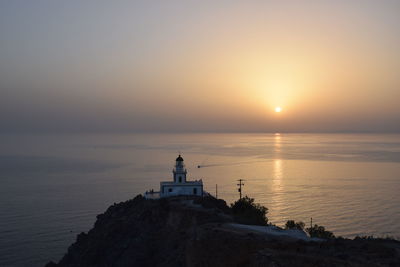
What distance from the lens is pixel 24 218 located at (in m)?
67.1

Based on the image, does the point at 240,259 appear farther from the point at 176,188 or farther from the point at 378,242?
the point at 176,188

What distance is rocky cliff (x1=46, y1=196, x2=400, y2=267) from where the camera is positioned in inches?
886

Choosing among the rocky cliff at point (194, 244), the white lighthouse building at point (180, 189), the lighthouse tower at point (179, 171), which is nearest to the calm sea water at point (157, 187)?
the rocky cliff at point (194, 244)

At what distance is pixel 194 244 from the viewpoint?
31.7m

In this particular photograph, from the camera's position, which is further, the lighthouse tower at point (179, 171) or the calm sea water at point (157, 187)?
the calm sea water at point (157, 187)

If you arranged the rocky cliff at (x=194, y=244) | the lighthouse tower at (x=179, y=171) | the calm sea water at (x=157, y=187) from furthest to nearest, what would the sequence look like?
the calm sea water at (x=157, y=187)
the lighthouse tower at (x=179, y=171)
the rocky cliff at (x=194, y=244)

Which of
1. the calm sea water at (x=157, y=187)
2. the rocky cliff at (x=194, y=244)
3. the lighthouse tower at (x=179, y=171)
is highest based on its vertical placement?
the lighthouse tower at (x=179, y=171)

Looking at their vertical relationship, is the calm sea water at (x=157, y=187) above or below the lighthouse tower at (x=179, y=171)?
below

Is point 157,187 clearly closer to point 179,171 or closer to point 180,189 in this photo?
point 179,171

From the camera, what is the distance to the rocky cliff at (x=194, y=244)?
22500 millimetres

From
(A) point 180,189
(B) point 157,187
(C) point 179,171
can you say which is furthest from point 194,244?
(B) point 157,187

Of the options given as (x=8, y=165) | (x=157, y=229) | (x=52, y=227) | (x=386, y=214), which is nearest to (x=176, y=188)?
(x=157, y=229)

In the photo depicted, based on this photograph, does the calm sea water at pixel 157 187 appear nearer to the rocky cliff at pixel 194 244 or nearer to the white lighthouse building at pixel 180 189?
the rocky cliff at pixel 194 244

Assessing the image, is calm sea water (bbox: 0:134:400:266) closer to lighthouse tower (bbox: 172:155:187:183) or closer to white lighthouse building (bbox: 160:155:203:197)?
white lighthouse building (bbox: 160:155:203:197)
